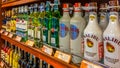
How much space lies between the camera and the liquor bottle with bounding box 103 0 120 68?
2.14 feet

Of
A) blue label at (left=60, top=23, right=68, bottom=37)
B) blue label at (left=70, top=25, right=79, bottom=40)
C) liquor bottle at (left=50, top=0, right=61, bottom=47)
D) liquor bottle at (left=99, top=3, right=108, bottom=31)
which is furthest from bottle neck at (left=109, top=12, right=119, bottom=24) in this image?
liquor bottle at (left=50, top=0, right=61, bottom=47)

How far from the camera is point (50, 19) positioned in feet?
3.67

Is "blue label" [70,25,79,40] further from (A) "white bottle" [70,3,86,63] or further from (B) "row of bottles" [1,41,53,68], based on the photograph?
(B) "row of bottles" [1,41,53,68]

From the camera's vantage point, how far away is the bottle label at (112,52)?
2.14ft

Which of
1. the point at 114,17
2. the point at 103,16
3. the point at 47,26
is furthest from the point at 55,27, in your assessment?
the point at 114,17

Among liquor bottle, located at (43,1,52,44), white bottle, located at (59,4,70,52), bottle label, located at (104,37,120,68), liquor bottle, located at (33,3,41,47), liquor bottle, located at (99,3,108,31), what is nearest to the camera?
bottle label, located at (104,37,120,68)

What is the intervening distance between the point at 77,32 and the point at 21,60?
121 centimetres

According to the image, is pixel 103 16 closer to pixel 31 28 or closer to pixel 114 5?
pixel 114 5

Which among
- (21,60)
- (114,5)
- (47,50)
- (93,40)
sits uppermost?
(114,5)

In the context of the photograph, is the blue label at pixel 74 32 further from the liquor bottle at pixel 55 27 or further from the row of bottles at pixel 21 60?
the row of bottles at pixel 21 60

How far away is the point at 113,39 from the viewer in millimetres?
656

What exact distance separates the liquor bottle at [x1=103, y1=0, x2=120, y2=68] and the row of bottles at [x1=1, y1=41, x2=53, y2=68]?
834 mm

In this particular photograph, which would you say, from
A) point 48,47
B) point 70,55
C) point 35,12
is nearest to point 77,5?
point 70,55

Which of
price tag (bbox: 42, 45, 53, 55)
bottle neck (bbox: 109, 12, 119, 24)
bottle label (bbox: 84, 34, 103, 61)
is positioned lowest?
price tag (bbox: 42, 45, 53, 55)
